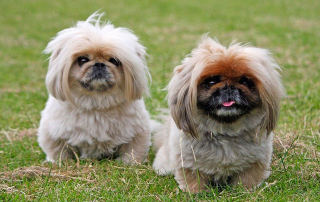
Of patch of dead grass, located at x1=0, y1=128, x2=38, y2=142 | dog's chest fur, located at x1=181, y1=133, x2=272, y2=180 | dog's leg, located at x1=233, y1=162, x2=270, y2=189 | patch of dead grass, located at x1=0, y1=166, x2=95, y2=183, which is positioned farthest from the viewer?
patch of dead grass, located at x1=0, y1=128, x2=38, y2=142

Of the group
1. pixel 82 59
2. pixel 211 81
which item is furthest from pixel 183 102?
pixel 82 59

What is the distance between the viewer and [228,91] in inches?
120

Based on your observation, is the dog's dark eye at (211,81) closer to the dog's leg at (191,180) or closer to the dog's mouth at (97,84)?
the dog's leg at (191,180)

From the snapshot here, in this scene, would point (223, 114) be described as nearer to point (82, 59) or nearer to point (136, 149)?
point (136, 149)

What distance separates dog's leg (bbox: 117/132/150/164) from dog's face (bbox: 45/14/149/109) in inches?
16.9

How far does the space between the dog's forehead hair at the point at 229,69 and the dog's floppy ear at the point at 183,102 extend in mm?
175

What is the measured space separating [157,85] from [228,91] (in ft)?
12.3

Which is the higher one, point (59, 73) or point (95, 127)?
Result: point (59, 73)

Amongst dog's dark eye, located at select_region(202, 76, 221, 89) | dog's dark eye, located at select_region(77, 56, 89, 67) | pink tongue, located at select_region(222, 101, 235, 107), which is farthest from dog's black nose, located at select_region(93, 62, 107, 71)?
pink tongue, located at select_region(222, 101, 235, 107)

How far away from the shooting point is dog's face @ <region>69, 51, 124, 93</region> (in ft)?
13.2

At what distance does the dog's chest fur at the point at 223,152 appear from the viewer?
3.31 meters

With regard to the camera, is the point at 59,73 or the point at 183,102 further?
the point at 59,73

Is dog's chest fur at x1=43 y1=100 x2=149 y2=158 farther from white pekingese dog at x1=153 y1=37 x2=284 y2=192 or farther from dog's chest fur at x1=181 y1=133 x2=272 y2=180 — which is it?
dog's chest fur at x1=181 y1=133 x2=272 y2=180

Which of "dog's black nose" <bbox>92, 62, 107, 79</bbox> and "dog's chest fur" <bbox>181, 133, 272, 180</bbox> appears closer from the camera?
"dog's chest fur" <bbox>181, 133, 272, 180</bbox>
